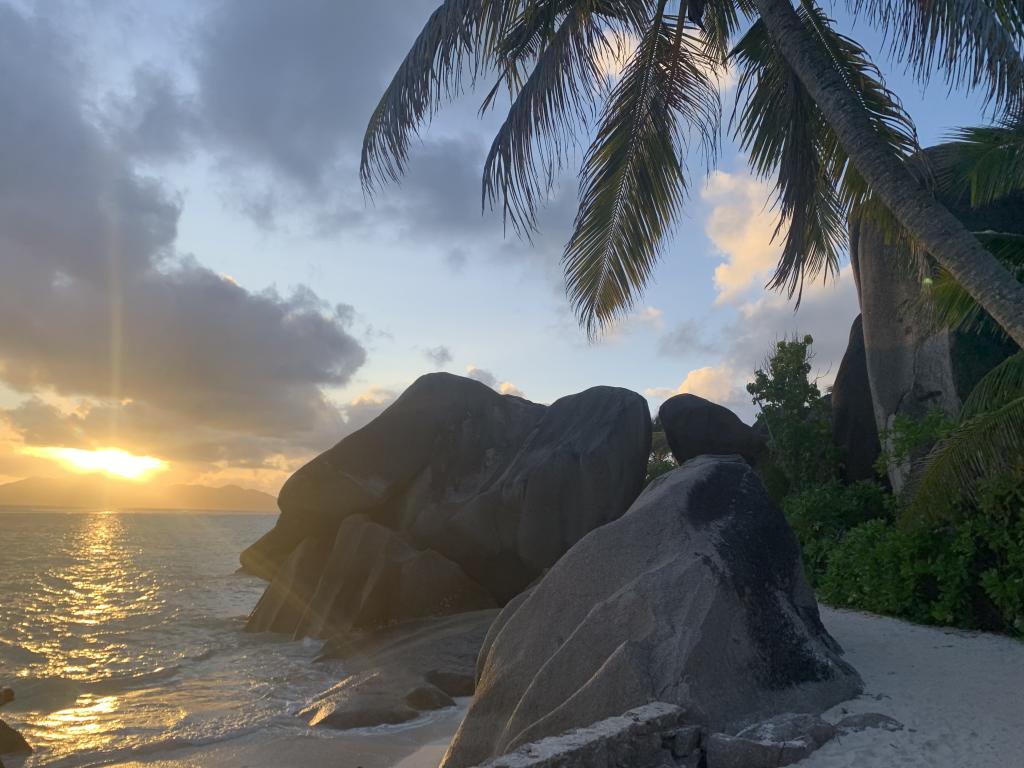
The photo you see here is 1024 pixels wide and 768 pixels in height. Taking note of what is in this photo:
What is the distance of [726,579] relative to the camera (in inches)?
267

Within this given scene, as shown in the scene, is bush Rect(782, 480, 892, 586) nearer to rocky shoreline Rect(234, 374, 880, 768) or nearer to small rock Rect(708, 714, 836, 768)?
rocky shoreline Rect(234, 374, 880, 768)

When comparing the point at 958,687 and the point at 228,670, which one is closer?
the point at 958,687

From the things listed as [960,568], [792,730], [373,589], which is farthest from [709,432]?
[792,730]

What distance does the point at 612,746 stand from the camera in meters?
4.88

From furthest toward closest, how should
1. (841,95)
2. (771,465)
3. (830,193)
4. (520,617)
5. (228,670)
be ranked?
(771,465) < (228,670) < (830,193) < (841,95) < (520,617)

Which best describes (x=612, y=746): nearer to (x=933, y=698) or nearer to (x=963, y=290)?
(x=933, y=698)

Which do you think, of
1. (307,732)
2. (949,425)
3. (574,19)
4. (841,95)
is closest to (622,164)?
(574,19)

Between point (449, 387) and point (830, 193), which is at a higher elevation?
point (830, 193)

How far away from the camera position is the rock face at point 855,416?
1708 cm

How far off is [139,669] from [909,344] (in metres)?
15.7

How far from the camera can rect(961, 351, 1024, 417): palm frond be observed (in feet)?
31.3

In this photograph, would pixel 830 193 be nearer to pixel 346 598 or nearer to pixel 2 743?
pixel 346 598

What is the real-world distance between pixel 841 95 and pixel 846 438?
1079 cm

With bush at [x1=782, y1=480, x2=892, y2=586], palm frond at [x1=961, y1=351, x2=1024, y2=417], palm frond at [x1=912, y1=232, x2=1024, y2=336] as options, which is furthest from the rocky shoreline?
palm frond at [x1=912, y1=232, x2=1024, y2=336]
